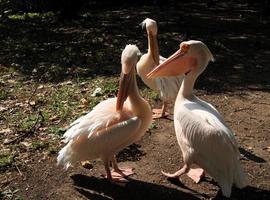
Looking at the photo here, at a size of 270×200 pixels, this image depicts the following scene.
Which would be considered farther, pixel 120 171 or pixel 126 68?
pixel 120 171

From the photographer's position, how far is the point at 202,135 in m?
4.35

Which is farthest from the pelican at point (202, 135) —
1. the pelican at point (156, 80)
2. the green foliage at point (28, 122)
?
the green foliage at point (28, 122)

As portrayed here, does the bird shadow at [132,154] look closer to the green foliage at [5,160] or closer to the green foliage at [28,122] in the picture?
the green foliage at [5,160]

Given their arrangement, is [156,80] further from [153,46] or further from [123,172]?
[123,172]

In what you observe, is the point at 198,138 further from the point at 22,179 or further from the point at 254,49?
the point at 254,49

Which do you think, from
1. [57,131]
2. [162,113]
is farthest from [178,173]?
[57,131]

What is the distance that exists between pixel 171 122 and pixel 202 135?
6.55ft

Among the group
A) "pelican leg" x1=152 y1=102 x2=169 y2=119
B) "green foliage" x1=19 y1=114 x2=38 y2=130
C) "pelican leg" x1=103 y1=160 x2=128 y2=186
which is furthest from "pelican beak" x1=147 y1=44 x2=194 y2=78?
"green foliage" x1=19 y1=114 x2=38 y2=130

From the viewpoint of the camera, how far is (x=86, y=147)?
465 centimetres

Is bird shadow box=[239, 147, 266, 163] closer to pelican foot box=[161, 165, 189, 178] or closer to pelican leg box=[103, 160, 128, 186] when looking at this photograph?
pelican foot box=[161, 165, 189, 178]

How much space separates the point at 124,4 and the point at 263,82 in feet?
28.0

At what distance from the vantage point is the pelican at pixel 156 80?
6168mm

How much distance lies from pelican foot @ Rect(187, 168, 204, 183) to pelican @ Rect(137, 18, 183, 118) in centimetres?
140

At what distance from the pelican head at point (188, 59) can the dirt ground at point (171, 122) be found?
1054mm
